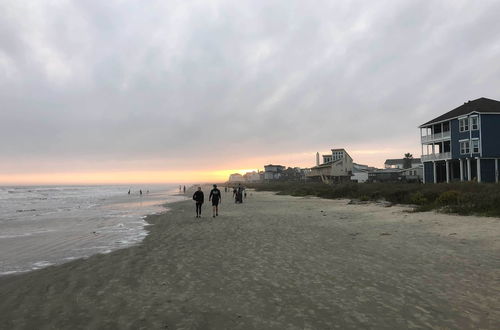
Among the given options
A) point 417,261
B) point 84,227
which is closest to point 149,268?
point 417,261

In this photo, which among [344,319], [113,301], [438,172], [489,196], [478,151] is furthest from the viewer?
[438,172]

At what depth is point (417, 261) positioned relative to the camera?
8367 millimetres

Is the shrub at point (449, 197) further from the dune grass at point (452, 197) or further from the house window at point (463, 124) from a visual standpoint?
the house window at point (463, 124)

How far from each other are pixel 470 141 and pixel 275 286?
39.5m

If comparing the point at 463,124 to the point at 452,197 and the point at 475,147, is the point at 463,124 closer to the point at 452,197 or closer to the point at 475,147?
the point at 475,147

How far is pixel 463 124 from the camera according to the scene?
128 ft

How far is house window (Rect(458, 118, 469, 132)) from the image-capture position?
3845cm

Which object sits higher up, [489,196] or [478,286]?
[489,196]

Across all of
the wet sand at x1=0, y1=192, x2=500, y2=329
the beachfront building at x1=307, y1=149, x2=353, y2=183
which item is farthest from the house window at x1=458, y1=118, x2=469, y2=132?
the beachfront building at x1=307, y1=149, x2=353, y2=183

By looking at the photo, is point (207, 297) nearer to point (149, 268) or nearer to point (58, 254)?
point (149, 268)

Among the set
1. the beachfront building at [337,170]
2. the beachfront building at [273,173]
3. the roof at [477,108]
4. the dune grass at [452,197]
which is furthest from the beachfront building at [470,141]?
the beachfront building at [273,173]

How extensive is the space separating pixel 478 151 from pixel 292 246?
35.3 meters

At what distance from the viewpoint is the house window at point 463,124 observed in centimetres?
3845

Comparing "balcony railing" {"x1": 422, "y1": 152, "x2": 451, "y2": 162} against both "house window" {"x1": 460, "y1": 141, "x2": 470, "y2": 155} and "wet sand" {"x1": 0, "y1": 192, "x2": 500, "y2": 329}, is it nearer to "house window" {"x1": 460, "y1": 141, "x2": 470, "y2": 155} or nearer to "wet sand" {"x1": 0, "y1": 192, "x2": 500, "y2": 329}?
"house window" {"x1": 460, "y1": 141, "x2": 470, "y2": 155}
